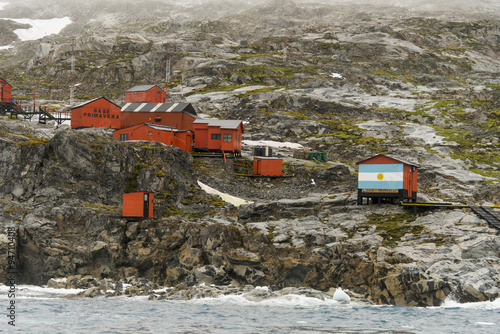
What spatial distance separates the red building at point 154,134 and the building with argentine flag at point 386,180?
1114 inches

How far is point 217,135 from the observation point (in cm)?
7400

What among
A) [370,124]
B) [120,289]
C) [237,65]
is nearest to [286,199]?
[120,289]

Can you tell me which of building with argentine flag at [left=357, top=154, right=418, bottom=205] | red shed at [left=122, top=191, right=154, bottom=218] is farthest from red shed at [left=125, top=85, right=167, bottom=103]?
building with argentine flag at [left=357, top=154, right=418, bottom=205]

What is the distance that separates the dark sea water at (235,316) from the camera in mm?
28047

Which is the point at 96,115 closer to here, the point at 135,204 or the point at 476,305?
the point at 135,204

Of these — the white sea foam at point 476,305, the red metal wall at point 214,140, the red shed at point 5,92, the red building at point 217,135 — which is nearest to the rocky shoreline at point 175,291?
the white sea foam at point 476,305

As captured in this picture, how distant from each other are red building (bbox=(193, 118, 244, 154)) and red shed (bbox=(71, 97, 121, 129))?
13.7 metres

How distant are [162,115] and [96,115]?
11.4 meters

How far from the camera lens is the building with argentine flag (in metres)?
50.0

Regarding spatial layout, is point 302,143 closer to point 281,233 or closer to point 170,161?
point 170,161

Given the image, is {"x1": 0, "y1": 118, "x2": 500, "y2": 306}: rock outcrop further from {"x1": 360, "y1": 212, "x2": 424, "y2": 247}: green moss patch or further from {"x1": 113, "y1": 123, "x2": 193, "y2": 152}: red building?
{"x1": 113, "y1": 123, "x2": 193, "y2": 152}: red building

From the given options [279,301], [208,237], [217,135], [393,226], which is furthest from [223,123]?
[279,301]

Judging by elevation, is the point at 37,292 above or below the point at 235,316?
below

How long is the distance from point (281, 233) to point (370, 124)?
5568 centimetres
